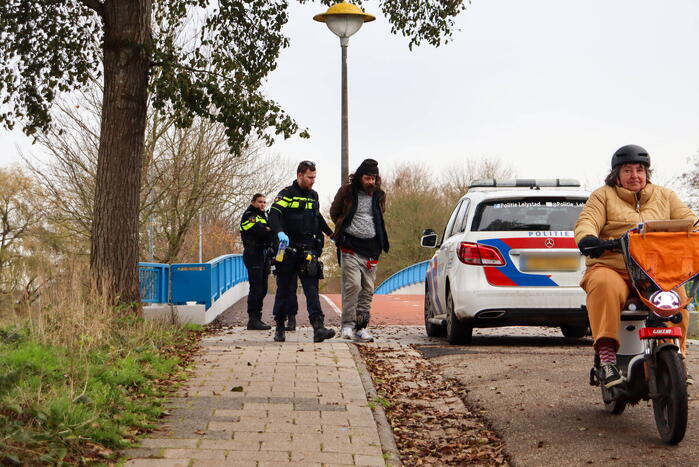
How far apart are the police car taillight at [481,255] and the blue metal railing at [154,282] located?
5587mm

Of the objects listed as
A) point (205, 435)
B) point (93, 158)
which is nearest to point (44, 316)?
point (205, 435)

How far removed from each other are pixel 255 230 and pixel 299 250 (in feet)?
8.60

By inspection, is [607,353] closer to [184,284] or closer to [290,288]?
[290,288]

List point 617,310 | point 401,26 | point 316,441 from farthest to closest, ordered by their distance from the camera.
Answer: point 401,26 → point 617,310 → point 316,441

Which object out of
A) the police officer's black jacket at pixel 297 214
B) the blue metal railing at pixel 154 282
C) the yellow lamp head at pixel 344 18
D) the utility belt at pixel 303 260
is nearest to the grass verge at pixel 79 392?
the utility belt at pixel 303 260

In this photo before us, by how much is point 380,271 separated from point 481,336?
49.4 metres

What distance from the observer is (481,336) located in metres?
13.0

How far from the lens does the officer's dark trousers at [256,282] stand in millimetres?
13617

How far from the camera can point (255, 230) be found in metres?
13.6

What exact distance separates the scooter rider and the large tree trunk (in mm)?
6875

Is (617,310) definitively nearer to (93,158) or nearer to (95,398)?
(95,398)

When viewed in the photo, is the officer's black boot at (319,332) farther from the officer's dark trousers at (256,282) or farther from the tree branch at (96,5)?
the tree branch at (96,5)

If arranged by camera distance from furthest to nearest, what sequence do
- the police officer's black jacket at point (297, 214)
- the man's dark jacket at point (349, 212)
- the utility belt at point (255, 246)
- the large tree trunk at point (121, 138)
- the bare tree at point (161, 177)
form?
the bare tree at point (161, 177) → the utility belt at point (255, 246) → the large tree trunk at point (121, 138) → the man's dark jacket at point (349, 212) → the police officer's black jacket at point (297, 214)

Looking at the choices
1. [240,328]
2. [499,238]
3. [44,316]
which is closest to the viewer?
[44,316]
